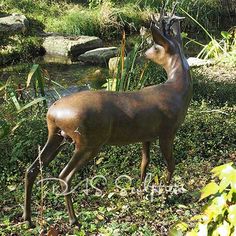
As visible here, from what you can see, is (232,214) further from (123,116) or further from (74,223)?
(74,223)

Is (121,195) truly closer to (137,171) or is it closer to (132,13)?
(137,171)

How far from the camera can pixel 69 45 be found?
10.6 metres

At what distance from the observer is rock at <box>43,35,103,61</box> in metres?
10.7

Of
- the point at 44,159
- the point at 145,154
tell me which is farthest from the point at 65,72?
the point at 44,159

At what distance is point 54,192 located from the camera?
370 cm

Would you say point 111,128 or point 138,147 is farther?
point 138,147

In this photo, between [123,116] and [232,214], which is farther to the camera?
[123,116]

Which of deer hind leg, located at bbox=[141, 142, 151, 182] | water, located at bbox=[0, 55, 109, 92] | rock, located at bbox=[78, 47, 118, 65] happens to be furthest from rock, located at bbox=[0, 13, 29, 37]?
deer hind leg, located at bbox=[141, 142, 151, 182]

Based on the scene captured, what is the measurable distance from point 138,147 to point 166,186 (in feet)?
3.16

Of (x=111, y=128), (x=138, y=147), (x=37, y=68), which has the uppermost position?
(x=111, y=128)

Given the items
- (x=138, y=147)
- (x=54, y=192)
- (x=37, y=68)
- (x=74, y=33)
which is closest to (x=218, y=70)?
(x=138, y=147)

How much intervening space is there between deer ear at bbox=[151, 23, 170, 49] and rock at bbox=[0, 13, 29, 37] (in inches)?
329

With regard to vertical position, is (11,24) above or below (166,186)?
below

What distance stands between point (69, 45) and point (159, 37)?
7.60 metres
